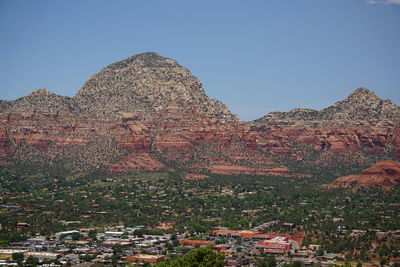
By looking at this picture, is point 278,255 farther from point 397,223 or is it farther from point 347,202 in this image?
point 347,202

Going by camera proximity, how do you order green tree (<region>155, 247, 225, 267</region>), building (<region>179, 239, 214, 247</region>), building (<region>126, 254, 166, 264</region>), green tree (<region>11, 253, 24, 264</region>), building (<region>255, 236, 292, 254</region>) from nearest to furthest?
1. green tree (<region>155, 247, 225, 267</region>)
2. building (<region>126, 254, 166, 264</region>)
3. green tree (<region>11, 253, 24, 264</region>)
4. building (<region>255, 236, 292, 254</region>)
5. building (<region>179, 239, 214, 247</region>)

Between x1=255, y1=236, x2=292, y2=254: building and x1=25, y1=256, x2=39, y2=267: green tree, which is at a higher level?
x1=255, y1=236, x2=292, y2=254: building

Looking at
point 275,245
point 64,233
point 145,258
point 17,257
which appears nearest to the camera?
point 17,257

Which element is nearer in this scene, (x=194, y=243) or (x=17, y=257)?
(x=17, y=257)

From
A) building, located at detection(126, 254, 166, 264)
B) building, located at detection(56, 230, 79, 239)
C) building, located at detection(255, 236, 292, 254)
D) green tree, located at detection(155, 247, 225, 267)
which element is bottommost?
building, located at detection(126, 254, 166, 264)

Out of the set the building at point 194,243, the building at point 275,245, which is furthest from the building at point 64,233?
the building at point 275,245

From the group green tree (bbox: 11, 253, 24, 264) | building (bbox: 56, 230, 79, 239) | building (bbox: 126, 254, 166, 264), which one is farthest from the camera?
building (bbox: 56, 230, 79, 239)

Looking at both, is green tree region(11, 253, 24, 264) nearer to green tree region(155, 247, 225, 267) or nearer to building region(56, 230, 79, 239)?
building region(56, 230, 79, 239)

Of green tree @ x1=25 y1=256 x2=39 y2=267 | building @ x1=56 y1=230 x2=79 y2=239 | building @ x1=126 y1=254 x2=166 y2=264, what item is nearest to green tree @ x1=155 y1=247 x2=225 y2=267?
building @ x1=126 y1=254 x2=166 y2=264

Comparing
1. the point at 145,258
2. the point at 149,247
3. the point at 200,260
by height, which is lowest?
the point at 145,258

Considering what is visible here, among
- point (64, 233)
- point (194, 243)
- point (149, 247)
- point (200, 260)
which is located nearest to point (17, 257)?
point (149, 247)

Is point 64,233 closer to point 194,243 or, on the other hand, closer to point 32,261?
point 194,243

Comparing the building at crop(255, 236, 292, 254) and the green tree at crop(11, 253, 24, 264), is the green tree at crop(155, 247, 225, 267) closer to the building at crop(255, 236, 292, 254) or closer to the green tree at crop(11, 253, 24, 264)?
the green tree at crop(11, 253, 24, 264)

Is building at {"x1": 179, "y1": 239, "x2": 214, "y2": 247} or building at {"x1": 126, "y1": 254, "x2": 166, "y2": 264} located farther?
building at {"x1": 179, "y1": 239, "x2": 214, "y2": 247}
